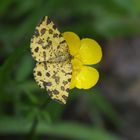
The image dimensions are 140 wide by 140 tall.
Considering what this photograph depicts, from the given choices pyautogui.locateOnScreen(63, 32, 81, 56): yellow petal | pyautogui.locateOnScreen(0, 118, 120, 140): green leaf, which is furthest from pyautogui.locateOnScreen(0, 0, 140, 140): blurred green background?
pyautogui.locateOnScreen(63, 32, 81, 56): yellow petal

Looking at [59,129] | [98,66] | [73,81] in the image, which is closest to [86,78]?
[73,81]

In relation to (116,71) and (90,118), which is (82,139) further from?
(116,71)

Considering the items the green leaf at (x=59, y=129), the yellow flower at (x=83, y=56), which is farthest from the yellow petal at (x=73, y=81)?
the green leaf at (x=59, y=129)

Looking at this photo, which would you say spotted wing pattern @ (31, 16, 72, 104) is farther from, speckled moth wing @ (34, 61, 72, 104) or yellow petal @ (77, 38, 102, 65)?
yellow petal @ (77, 38, 102, 65)

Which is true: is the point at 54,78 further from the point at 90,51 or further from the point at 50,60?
the point at 90,51

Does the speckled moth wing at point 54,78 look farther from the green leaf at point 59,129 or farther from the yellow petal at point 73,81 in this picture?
the green leaf at point 59,129

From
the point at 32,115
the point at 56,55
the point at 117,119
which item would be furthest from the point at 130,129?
the point at 56,55
